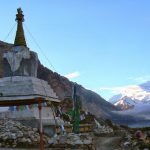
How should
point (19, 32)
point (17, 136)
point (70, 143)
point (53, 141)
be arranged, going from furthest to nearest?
1. point (19, 32)
2. point (17, 136)
3. point (53, 141)
4. point (70, 143)

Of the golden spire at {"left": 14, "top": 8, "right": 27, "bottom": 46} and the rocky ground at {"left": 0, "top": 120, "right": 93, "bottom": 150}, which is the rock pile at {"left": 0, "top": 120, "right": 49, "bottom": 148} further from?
the golden spire at {"left": 14, "top": 8, "right": 27, "bottom": 46}

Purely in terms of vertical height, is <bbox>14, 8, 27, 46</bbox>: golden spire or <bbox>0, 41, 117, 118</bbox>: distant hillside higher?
<bbox>0, 41, 117, 118</bbox>: distant hillside

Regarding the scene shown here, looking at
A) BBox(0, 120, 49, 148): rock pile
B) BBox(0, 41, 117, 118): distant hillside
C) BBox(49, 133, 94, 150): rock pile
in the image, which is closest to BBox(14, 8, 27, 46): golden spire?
BBox(0, 120, 49, 148): rock pile

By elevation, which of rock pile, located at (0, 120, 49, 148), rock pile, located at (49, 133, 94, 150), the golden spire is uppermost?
the golden spire

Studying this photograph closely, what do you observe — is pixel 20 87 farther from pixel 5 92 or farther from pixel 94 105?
pixel 94 105

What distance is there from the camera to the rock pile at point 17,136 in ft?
59.7

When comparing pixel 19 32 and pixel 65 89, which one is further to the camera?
pixel 65 89

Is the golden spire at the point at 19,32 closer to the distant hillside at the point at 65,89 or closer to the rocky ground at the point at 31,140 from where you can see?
the rocky ground at the point at 31,140

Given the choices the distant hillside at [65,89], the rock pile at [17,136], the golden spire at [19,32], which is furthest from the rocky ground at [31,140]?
the distant hillside at [65,89]

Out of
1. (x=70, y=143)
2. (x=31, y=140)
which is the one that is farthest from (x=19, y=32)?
(x=70, y=143)

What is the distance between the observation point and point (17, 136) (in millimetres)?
18781

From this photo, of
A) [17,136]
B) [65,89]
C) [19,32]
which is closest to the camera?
[17,136]

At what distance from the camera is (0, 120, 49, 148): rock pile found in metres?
18.2

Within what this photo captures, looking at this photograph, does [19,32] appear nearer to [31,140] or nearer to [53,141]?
[31,140]
